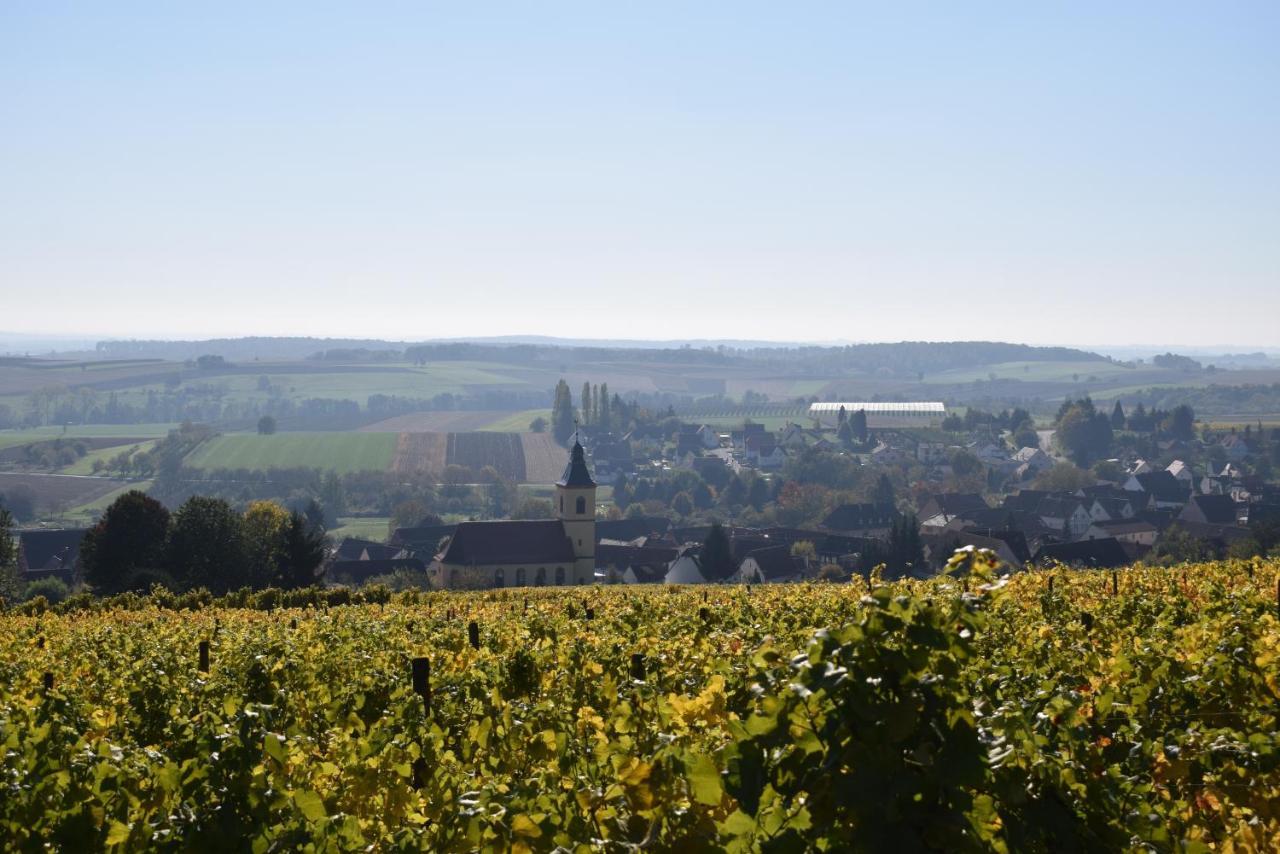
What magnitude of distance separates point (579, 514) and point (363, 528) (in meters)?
63.1

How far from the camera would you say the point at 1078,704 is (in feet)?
20.1

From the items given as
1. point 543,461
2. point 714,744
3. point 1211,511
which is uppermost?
point 714,744

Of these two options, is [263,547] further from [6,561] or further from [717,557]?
[717,557]

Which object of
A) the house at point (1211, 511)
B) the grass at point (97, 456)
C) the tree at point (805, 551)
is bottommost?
the grass at point (97, 456)

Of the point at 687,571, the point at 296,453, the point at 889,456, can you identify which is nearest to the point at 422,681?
the point at 687,571

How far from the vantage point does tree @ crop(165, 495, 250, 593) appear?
5675 centimetres

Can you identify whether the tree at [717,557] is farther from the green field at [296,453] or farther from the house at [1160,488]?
the green field at [296,453]

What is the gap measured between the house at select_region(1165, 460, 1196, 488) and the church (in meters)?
87.3

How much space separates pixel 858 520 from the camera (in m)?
118

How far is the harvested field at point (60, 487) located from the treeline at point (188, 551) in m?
95.4

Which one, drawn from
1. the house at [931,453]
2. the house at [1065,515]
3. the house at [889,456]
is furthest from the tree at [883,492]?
the house at [931,453]

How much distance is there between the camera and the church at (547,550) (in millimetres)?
73244

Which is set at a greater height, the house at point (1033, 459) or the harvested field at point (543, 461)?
the house at point (1033, 459)

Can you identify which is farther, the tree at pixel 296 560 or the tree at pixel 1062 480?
the tree at pixel 1062 480
